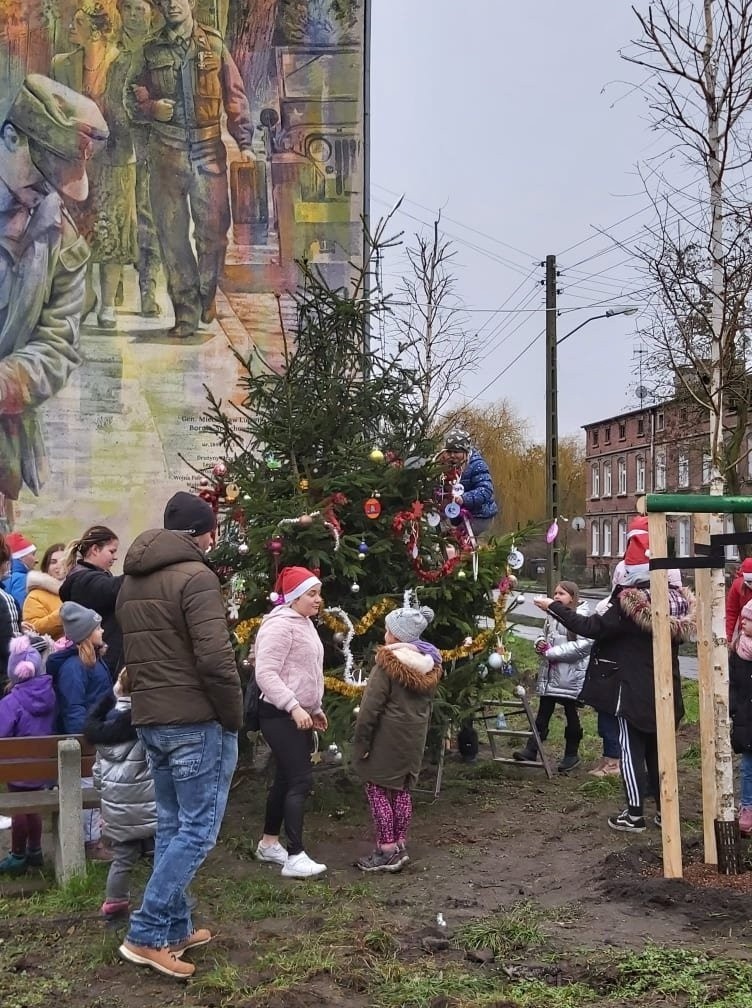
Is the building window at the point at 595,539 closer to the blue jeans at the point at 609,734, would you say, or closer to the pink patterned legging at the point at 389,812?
the blue jeans at the point at 609,734

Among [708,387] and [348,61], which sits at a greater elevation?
[348,61]

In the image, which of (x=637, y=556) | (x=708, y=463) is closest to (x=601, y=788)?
(x=637, y=556)

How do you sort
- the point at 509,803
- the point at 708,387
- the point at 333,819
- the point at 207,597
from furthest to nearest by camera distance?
the point at 509,803 < the point at 333,819 < the point at 708,387 < the point at 207,597

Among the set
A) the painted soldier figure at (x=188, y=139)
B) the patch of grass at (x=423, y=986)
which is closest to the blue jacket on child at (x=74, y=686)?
the patch of grass at (x=423, y=986)

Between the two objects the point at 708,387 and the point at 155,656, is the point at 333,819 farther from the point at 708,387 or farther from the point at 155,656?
the point at 708,387

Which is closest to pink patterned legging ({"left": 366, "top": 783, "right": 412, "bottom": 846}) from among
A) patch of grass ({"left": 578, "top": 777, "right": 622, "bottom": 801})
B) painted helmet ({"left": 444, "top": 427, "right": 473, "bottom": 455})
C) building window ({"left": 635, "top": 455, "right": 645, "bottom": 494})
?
patch of grass ({"left": 578, "top": 777, "right": 622, "bottom": 801})

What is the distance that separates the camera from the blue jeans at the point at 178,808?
4.20m

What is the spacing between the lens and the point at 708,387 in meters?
6.06

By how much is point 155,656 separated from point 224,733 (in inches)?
19.2

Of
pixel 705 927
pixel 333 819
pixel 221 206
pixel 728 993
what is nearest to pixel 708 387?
pixel 705 927

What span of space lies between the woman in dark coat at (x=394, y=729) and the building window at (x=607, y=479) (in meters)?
66.4

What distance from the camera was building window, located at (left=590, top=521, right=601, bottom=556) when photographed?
70625 mm

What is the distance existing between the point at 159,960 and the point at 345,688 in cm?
303

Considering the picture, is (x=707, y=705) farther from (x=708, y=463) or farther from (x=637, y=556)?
(x=708, y=463)
